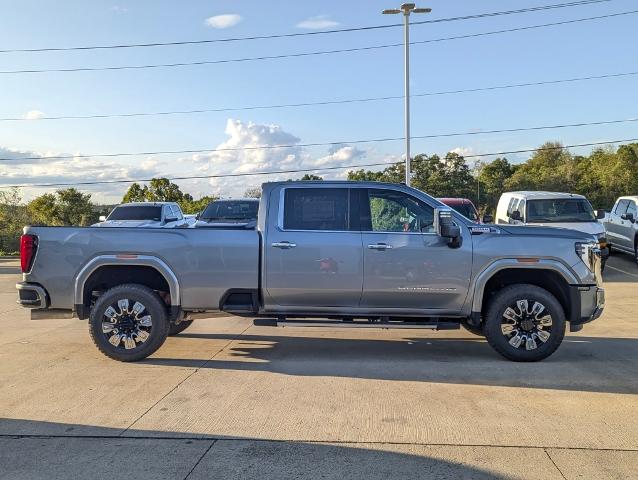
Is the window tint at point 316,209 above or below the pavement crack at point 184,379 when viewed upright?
above

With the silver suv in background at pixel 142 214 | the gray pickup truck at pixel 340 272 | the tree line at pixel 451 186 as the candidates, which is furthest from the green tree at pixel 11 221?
the gray pickup truck at pixel 340 272

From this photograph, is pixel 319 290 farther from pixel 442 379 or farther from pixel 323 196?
pixel 442 379

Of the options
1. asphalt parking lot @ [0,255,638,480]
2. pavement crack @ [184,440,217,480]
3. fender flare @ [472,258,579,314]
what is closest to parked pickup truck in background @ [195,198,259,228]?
asphalt parking lot @ [0,255,638,480]

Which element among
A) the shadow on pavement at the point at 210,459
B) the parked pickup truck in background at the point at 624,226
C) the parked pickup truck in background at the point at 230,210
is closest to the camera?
the shadow on pavement at the point at 210,459

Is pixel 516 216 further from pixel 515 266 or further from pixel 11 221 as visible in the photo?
pixel 11 221

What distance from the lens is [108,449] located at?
4.16 m

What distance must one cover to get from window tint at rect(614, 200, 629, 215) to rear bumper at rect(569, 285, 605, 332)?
11405 mm

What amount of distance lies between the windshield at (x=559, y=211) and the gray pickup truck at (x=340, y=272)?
7.66 metres

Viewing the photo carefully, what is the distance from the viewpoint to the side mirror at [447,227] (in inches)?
243

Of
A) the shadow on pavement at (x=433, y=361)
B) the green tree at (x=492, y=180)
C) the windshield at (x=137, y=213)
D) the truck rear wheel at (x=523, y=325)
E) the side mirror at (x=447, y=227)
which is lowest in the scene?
the shadow on pavement at (x=433, y=361)

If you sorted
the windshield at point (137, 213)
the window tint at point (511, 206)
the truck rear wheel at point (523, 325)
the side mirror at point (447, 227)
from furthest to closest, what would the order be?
the windshield at point (137, 213)
the window tint at point (511, 206)
the truck rear wheel at point (523, 325)
the side mirror at point (447, 227)

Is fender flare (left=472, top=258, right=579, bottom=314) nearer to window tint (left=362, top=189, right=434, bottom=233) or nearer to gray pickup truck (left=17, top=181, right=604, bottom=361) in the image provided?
gray pickup truck (left=17, top=181, right=604, bottom=361)

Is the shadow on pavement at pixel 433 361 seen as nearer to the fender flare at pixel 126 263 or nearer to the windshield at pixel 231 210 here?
the fender flare at pixel 126 263

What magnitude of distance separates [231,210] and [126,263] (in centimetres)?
825
